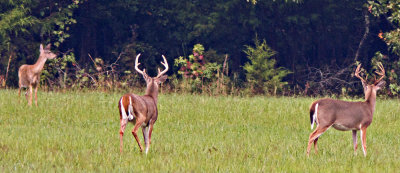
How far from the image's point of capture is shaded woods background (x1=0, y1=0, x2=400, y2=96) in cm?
2581

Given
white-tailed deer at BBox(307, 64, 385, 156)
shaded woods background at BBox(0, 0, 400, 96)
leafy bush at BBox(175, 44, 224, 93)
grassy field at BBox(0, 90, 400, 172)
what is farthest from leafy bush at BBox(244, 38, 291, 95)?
white-tailed deer at BBox(307, 64, 385, 156)

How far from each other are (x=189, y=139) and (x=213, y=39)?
17172 mm

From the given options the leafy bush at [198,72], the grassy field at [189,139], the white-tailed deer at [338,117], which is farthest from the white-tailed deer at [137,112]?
the leafy bush at [198,72]

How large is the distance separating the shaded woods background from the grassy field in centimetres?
767

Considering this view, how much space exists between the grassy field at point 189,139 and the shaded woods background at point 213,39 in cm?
767

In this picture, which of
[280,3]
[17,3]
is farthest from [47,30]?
[280,3]

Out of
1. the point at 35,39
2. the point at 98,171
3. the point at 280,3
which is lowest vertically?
the point at 98,171

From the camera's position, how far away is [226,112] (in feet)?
52.6

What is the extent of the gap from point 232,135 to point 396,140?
10.1 ft

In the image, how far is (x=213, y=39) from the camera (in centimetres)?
2866

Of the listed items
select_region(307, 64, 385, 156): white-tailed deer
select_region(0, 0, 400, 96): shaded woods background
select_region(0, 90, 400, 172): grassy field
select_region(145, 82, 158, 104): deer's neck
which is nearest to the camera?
select_region(0, 90, 400, 172): grassy field

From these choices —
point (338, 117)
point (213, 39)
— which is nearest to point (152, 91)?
point (338, 117)

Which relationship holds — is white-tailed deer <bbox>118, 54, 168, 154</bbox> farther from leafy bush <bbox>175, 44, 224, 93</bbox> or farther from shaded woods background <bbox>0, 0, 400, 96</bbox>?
shaded woods background <bbox>0, 0, 400, 96</bbox>

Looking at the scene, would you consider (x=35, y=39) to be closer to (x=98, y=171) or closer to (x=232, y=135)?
(x=232, y=135)
